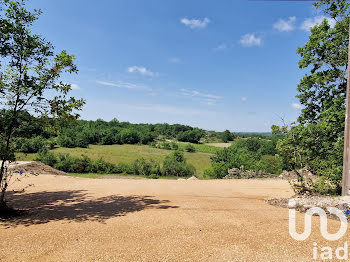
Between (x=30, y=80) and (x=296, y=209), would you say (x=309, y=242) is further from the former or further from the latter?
(x=30, y=80)

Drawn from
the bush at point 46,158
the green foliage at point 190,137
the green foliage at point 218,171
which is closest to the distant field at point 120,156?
the bush at point 46,158

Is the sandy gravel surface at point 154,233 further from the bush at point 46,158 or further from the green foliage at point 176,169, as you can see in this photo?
the bush at point 46,158

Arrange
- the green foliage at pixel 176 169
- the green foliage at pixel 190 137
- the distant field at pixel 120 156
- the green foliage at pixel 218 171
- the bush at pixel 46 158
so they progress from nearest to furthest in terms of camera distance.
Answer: the green foliage at pixel 218 171 → the green foliage at pixel 176 169 → the bush at pixel 46 158 → the distant field at pixel 120 156 → the green foliage at pixel 190 137

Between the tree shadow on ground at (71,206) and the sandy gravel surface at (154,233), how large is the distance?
0.03 metres

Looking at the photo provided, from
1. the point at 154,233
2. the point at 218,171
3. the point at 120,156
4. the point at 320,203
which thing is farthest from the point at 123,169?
the point at 154,233

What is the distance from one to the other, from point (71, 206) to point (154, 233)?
3606 mm

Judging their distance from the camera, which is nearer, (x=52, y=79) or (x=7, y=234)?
(x=7, y=234)

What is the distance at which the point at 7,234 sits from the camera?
14.9 ft

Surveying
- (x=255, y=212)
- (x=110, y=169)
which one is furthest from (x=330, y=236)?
(x=110, y=169)

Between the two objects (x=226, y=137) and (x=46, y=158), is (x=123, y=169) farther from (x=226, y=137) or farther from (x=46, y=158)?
(x=226, y=137)

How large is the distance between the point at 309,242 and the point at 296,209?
2516mm

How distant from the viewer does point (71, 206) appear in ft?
22.7

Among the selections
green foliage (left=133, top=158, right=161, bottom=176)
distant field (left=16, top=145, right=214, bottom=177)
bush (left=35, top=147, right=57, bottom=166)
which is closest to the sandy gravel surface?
green foliage (left=133, top=158, right=161, bottom=176)

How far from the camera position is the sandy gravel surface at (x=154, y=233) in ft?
12.1
